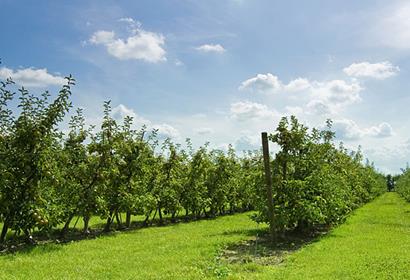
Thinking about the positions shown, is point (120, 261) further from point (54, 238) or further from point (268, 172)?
point (54, 238)

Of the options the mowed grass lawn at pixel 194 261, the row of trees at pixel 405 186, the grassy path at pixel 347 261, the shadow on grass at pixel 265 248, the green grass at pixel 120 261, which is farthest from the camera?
the row of trees at pixel 405 186

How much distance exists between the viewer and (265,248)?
54.9ft

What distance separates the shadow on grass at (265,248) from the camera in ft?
47.2

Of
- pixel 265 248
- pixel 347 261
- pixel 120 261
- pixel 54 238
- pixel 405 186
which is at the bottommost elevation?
pixel 347 261

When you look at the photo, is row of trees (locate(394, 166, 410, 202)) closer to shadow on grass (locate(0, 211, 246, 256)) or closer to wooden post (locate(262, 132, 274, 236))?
shadow on grass (locate(0, 211, 246, 256))

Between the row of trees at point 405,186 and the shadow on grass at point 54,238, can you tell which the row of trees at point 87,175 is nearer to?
the shadow on grass at point 54,238

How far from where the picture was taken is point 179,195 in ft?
100

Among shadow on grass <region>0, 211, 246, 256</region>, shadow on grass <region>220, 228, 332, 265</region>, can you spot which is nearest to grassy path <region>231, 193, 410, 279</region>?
shadow on grass <region>220, 228, 332, 265</region>

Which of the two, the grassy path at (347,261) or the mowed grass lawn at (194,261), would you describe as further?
the mowed grass lawn at (194,261)

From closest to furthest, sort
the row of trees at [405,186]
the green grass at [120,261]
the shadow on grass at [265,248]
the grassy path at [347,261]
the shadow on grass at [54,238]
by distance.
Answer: the grassy path at [347,261]
the green grass at [120,261]
the shadow on grass at [265,248]
the shadow on grass at [54,238]
the row of trees at [405,186]

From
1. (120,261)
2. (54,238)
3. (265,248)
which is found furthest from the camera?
(54,238)

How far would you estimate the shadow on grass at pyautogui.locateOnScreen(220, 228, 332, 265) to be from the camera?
14.4m

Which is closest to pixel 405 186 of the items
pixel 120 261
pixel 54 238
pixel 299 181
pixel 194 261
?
pixel 299 181

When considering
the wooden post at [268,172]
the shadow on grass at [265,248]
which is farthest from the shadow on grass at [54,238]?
the wooden post at [268,172]
